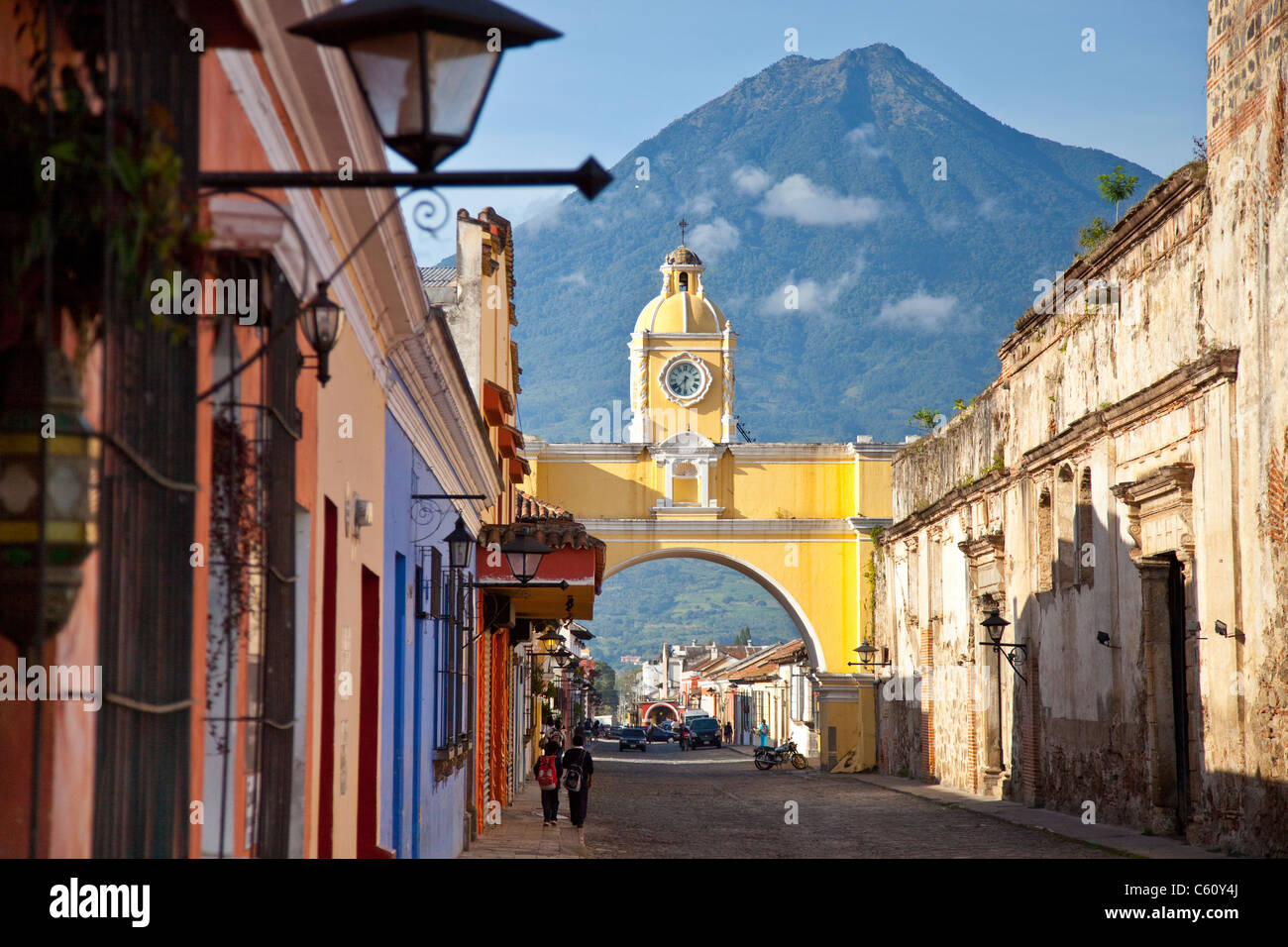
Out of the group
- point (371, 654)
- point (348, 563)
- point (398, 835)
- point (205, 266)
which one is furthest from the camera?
point (398, 835)

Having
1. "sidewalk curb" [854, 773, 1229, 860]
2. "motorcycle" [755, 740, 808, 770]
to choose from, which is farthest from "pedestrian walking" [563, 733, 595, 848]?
"motorcycle" [755, 740, 808, 770]

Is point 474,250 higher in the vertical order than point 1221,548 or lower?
higher

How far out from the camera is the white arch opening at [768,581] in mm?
34781

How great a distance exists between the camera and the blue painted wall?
9.28 m

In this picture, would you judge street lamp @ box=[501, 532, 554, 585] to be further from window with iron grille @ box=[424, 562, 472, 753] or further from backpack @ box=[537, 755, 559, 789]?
backpack @ box=[537, 755, 559, 789]

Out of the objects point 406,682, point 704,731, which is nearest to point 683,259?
point 704,731

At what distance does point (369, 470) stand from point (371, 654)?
1202mm

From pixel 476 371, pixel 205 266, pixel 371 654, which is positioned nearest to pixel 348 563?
pixel 371 654

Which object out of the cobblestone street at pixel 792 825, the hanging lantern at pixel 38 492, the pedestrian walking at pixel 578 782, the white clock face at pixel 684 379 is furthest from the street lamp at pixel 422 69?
the white clock face at pixel 684 379

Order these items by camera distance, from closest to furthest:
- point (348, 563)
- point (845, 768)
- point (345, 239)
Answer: point (345, 239) → point (348, 563) → point (845, 768)

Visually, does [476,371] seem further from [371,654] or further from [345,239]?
[345,239]

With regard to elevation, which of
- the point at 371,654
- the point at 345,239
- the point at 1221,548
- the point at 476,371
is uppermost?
the point at 476,371

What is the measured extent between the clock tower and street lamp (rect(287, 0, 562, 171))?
116ft

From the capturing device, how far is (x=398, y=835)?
9914 mm
